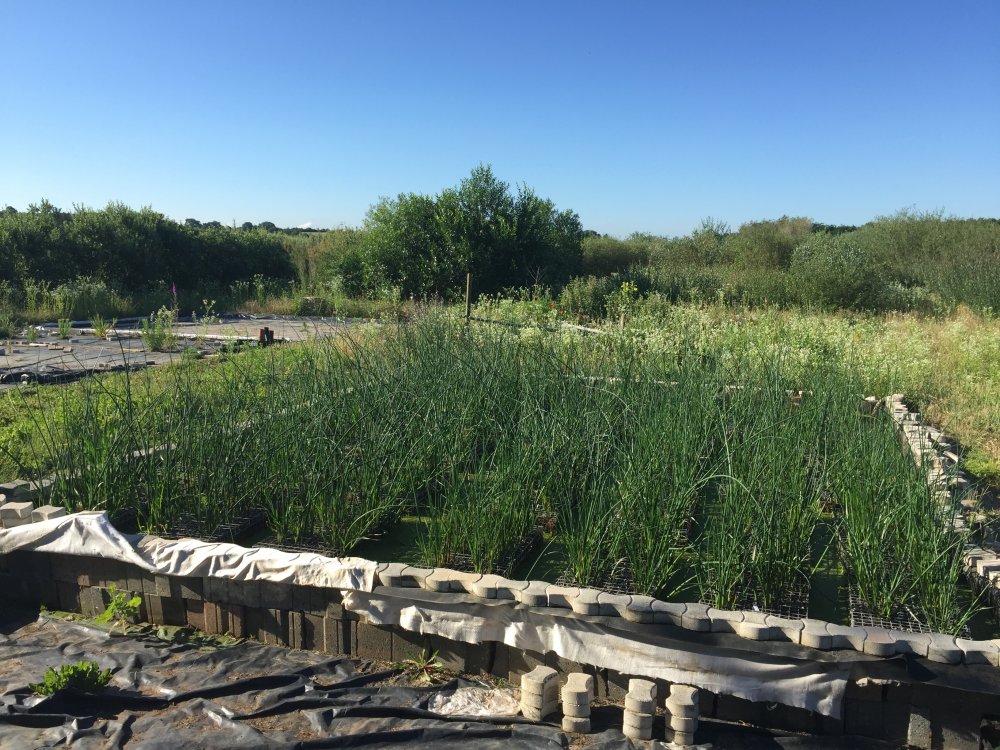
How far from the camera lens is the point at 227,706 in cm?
256

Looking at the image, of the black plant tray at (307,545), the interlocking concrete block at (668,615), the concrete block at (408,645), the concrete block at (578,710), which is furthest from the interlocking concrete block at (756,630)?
the black plant tray at (307,545)

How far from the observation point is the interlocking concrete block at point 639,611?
101 inches

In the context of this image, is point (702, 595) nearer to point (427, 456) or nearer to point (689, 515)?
point (689, 515)

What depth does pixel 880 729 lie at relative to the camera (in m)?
2.41

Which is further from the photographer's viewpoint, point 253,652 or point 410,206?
point 410,206

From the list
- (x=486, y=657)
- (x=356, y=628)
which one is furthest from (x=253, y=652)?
(x=486, y=657)

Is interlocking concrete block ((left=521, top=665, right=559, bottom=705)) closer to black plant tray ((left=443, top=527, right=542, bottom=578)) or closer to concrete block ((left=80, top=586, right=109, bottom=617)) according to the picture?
black plant tray ((left=443, top=527, right=542, bottom=578))

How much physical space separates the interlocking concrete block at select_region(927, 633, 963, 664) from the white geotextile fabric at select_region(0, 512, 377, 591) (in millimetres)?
1929

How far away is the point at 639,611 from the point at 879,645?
76 cm

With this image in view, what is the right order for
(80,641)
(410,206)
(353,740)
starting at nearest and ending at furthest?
(353,740) → (80,641) → (410,206)

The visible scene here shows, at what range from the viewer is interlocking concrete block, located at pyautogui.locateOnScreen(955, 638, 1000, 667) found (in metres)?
2.30

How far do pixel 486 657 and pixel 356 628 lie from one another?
539mm

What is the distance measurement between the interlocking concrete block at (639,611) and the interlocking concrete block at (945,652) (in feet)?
2.86

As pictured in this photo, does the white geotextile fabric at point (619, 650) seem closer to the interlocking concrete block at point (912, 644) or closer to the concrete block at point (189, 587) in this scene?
the interlocking concrete block at point (912, 644)
